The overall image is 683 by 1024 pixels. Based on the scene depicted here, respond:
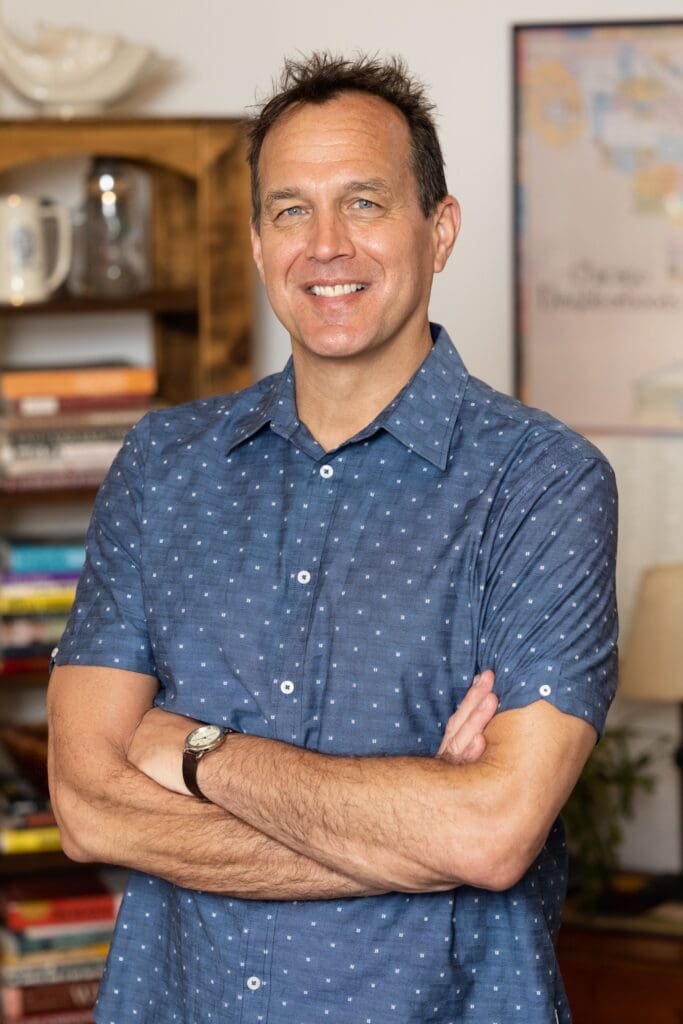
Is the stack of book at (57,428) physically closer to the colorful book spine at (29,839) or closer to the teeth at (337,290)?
the colorful book spine at (29,839)

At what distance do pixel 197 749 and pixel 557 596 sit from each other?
15.8 inches

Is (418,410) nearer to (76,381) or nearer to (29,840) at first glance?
(76,381)

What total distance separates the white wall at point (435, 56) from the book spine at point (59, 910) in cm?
110

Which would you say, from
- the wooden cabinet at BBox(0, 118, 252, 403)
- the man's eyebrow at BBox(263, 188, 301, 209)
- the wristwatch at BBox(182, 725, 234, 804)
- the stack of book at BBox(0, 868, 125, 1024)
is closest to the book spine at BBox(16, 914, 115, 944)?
the stack of book at BBox(0, 868, 125, 1024)

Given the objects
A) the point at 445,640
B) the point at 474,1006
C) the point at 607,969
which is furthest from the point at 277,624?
the point at 607,969

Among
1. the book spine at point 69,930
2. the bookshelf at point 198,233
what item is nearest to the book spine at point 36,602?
the bookshelf at point 198,233

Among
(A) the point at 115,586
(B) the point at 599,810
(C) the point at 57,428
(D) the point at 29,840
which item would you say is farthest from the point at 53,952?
(A) the point at 115,586

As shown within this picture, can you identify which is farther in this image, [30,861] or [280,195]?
[30,861]

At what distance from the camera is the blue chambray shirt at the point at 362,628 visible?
149 centimetres

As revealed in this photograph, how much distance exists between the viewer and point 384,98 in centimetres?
169

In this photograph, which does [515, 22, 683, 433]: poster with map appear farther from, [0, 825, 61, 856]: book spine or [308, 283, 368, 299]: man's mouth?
[308, 283, 368, 299]: man's mouth

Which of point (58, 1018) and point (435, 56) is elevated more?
point (435, 56)

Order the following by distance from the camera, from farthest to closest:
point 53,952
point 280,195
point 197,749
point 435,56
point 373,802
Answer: point 435,56 → point 53,952 → point 280,195 → point 197,749 → point 373,802

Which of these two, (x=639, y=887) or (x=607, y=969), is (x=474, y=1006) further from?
(x=639, y=887)
